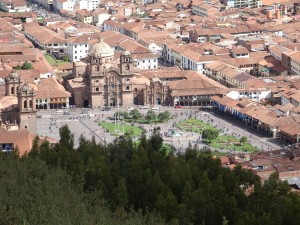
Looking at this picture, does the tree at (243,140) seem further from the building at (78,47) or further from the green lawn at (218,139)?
the building at (78,47)

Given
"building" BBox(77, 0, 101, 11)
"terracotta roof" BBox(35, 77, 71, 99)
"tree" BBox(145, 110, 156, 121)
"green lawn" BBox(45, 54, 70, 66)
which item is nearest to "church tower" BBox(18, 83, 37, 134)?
"tree" BBox(145, 110, 156, 121)

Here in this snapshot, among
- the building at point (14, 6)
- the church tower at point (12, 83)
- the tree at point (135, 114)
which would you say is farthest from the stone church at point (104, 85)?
the building at point (14, 6)

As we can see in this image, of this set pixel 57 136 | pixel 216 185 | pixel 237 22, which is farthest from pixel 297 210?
pixel 237 22

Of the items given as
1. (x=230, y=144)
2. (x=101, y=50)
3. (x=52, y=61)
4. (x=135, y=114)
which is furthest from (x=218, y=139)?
(x=52, y=61)

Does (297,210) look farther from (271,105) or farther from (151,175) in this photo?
(271,105)

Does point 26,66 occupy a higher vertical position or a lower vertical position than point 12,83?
lower

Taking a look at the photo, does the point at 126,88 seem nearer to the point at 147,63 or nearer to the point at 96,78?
the point at 96,78
